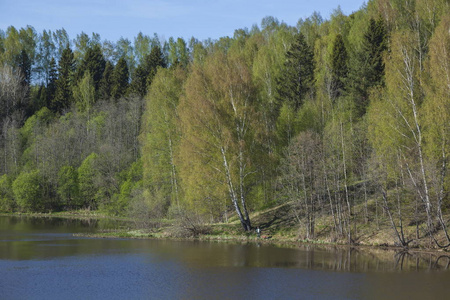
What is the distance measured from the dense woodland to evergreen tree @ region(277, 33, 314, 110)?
0.57ft

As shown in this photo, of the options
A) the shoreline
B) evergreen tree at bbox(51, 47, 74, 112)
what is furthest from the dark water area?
evergreen tree at bbox(51, 47, 74, 112)

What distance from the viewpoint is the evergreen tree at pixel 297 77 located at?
55219 mm

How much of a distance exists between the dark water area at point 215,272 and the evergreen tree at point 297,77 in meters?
26.7

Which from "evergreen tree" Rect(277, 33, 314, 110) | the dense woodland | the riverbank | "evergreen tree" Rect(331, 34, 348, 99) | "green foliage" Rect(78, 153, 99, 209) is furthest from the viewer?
"green foliage" Rect(78, 153, 99, 209)

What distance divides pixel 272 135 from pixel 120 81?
57920 millimetres

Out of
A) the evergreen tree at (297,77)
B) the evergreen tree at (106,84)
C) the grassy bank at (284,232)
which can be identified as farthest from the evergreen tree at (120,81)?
the grassy bank at (284,232)

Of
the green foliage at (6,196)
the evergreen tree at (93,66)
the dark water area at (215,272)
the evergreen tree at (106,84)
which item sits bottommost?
the dark water area at (215,272)

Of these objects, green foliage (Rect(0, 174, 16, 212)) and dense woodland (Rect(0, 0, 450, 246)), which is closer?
dense woodland (Rect(0, 0, 450, 246))

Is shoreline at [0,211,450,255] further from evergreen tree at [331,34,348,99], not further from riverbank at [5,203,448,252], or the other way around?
evergreen tree at [331,34,348,99]

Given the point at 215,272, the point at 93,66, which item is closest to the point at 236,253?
the point at 215,272

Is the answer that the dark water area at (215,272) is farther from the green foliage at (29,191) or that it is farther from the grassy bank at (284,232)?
the green foliage at (29,191)

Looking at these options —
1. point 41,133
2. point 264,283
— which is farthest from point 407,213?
point 41,133

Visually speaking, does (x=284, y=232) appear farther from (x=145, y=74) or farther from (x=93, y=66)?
(x=93, y=66)

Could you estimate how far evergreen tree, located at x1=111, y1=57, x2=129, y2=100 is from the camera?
88250 mm
